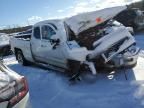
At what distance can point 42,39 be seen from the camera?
1089cm

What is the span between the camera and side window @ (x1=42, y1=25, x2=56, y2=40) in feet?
34.0

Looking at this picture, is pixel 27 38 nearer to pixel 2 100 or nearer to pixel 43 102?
pixel 43 102

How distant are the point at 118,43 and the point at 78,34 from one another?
3.88ft

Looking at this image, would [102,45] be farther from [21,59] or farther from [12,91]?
[12,91]

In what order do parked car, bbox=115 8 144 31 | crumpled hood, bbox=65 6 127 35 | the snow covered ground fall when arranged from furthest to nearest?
parked car, bbox=115 8 144 31 → crumpled hood, bbox=65 6 127 35 → the snow covered ground

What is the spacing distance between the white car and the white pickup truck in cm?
445

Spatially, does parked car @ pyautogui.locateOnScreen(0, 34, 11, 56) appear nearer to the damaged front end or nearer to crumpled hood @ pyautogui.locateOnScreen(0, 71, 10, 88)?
the damaged front end

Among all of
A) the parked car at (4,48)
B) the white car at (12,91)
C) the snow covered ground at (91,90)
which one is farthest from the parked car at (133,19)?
the white car at (12,91)

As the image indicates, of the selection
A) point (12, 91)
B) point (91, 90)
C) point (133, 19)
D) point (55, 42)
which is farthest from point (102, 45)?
point (133, 19)

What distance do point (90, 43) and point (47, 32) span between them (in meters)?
2.01

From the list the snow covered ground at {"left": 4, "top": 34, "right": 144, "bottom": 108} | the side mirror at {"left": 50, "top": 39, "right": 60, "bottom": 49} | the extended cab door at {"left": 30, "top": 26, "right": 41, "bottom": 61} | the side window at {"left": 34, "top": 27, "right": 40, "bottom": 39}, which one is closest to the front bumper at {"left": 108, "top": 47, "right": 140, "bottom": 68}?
the snow covered ground at {"left": 4, "top": 34, "right": 144, "bottom": 108}

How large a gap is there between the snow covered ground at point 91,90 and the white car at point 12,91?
2.02m

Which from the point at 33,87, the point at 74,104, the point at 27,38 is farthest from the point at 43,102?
the point at 27,38

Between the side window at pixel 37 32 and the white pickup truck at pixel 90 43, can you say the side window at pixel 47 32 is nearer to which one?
the white pickup truck at pixel 90 43
